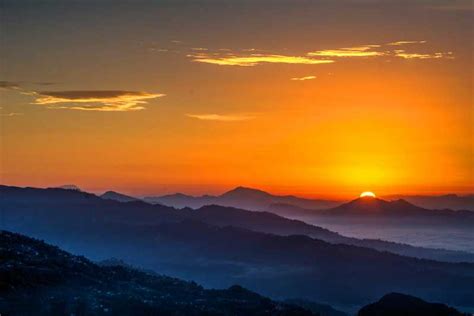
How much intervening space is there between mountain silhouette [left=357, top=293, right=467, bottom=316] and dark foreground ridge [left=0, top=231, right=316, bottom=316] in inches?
516

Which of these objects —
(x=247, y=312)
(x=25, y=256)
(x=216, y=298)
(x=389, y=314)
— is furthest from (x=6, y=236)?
(x=389, y=314)

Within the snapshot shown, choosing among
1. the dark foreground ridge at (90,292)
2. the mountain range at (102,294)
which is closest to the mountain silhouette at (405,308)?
the mountain range at (102,294)

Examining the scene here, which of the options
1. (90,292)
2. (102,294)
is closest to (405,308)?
(102,294)

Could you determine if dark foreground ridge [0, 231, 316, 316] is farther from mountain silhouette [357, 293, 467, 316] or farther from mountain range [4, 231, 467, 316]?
mountain silhouette [357, 293, 467, 316]

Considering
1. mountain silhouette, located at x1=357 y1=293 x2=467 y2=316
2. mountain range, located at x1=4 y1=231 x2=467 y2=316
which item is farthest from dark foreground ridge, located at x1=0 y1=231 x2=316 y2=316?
mountain silhouette, located at x1=357 y1=293 x2=467 y2=316

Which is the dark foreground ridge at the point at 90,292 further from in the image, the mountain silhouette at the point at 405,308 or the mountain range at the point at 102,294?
the mountain silhouette at the point at 405,308

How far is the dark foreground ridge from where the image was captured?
276 feet

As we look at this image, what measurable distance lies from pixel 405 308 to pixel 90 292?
157 ft

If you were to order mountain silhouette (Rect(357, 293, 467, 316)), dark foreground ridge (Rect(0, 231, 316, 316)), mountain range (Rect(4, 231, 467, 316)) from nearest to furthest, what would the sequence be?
dark foreground ridge (Rect(0, 231, 316, 316)), mountain range (Rect(4, 231, 467, 316)), mountain silhouette (Rect(357, 293, 467, 316))

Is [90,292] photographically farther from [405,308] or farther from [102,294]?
[405,308]

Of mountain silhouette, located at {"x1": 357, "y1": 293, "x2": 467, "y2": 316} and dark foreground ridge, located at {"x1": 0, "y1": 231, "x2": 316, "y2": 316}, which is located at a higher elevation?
dark foreground ridge, located at {"x1": 0, "y1": 231, "x2": 316, "y2": 316}

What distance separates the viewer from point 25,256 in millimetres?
104562

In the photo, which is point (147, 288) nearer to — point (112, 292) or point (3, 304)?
point (112, 292)

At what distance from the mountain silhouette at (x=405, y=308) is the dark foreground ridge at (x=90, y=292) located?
13.1 m
